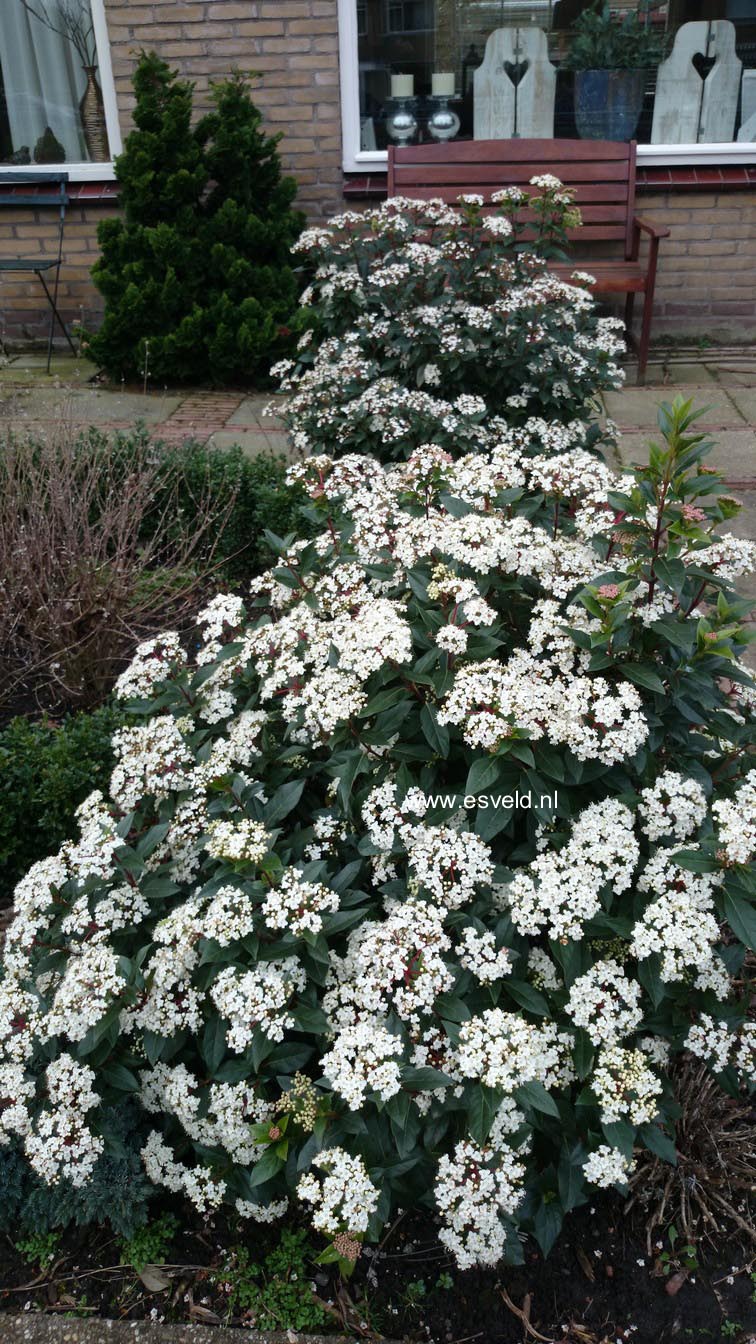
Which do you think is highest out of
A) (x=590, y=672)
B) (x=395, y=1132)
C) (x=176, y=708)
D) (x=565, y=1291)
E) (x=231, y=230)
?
(x=231, y=230)

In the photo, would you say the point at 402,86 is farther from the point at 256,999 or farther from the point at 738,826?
the point at 256,999

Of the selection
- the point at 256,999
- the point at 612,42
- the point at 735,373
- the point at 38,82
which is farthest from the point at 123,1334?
the point at 38,82

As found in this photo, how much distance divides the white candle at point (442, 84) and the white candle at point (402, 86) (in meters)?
0.14

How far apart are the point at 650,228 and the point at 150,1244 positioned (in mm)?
5806

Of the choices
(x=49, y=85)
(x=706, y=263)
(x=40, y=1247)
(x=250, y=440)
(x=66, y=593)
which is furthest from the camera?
(x=49, y=85)

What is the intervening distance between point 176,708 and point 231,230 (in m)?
4.60

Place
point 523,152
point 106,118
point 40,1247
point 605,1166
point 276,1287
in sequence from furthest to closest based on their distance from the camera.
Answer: point 106,118, point 523,152, point 40,1247, point 276,1287, point 605,1166

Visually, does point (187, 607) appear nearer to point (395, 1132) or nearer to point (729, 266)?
point (395, 1132)

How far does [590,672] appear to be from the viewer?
211 cm

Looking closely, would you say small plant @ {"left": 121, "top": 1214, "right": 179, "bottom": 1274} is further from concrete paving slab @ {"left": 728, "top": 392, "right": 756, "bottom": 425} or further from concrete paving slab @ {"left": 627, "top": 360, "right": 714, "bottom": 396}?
concrete paving slab @ {"left": 627, "top": 360, "right": 714, "bottom": 396}

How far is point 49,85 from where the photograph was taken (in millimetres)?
7273

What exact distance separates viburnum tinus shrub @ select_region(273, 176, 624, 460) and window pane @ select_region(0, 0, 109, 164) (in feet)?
13.0

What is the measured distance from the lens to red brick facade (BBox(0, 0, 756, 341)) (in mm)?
6410

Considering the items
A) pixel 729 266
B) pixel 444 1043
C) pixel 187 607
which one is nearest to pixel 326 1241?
pixel 444 1043
